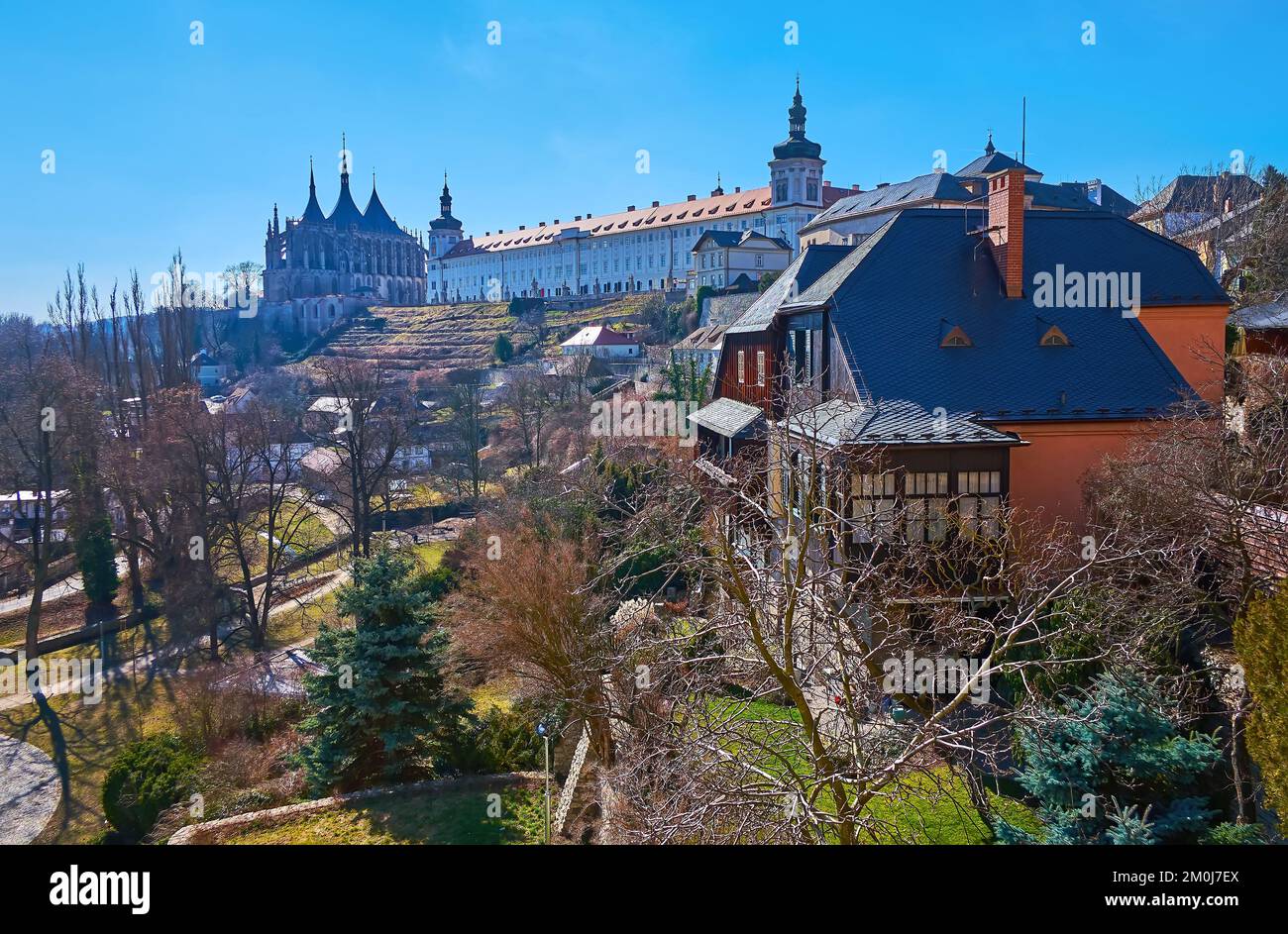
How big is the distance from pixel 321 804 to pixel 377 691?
6.64 feet

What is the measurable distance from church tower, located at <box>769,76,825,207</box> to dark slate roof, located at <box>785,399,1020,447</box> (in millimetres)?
67836

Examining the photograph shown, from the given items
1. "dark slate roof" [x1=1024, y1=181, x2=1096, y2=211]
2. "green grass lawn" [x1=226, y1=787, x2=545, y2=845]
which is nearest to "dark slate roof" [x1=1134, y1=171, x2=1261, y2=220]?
"dark slate roof" [x1=1024, y1=181, x2=1096, y2=211]

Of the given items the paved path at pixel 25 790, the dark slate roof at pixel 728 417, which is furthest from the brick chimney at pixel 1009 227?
the paved path at pixel 25 790

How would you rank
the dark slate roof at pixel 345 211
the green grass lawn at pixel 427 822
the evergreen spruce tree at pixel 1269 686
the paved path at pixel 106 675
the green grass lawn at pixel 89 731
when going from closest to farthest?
the evergreen spruce tree at pixel 1269 686, the green grass lawn at pixel 427 822, the green grass lawn at pixel 89 731, the paved path at pixel 106 675, the dark slate roof at pixel 345 211

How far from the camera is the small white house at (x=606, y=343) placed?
199ft

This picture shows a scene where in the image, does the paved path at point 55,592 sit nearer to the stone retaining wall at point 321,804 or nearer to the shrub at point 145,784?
the shrub at point 145,784

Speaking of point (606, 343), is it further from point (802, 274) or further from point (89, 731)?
point (89, 731)

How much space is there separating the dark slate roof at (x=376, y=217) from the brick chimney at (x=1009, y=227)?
113 m

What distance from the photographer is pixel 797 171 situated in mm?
78062

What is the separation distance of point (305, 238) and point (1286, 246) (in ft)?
360

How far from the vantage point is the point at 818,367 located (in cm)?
1631

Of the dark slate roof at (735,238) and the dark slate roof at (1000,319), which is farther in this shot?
the dark slate roof at (735,238)

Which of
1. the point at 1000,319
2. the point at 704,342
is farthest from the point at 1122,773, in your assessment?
the point at 704,342

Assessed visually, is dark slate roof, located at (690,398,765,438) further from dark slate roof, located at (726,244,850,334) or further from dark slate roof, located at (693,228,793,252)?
dark slate roof, located at (693,228,793,252)
